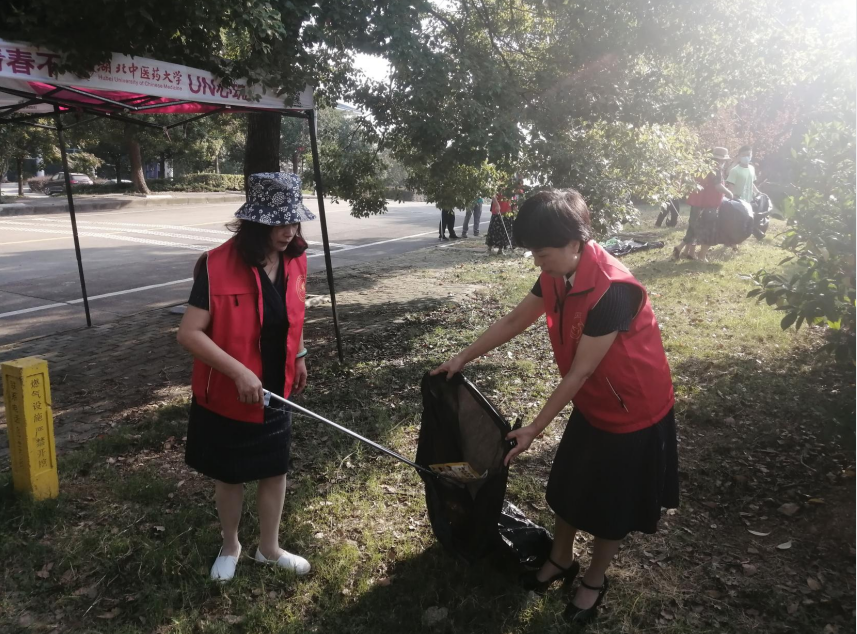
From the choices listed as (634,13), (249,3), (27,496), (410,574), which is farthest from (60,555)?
(634,13)

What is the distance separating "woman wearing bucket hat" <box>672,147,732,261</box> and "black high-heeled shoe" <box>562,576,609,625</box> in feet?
27.6

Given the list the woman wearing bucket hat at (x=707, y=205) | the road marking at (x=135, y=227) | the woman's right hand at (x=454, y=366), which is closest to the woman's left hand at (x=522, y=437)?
the woman's right hand at (x=454, y=366)

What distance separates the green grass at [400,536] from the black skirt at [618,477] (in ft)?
1.60

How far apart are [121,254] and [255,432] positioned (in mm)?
11113

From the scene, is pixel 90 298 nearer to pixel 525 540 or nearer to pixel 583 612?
pixel 525 540

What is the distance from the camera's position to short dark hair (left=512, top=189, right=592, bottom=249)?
234 cm

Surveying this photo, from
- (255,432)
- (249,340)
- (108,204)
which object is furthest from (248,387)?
(108,204)

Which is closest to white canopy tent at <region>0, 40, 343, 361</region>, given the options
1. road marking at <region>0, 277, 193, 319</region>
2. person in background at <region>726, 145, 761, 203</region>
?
road marking at <region>0, 277, 193, 319</region>

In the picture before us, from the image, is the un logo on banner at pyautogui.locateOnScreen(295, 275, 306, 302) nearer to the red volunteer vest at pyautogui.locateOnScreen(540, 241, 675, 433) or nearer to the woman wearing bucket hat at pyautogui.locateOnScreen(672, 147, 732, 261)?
the red volunteer vest at pyautogui.locateOnScreen(540, 241, 675, 433)

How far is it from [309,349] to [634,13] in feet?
13.5

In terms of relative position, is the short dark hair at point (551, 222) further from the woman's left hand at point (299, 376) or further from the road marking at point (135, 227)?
the road marking at point (135, 227)

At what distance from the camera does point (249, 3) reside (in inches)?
166

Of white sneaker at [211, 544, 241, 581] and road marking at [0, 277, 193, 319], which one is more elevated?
road marking at [0, 277, 193, 319]

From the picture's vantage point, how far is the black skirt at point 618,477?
8.43 feet
